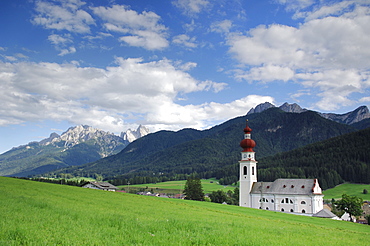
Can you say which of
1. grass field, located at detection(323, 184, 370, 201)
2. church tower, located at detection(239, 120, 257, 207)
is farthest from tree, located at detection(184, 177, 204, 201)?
grass field, located at detection(323, 184, 370, 201)

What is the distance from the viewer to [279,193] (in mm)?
85875

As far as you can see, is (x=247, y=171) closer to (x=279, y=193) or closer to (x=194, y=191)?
(x=279, y=193)

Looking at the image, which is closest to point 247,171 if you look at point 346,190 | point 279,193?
point 279,193

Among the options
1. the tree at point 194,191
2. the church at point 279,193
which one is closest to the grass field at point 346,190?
the church at point 279,193

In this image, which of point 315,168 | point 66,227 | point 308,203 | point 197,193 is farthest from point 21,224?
point 315,168

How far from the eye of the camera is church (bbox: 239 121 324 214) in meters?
81.6

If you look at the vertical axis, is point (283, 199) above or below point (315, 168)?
below

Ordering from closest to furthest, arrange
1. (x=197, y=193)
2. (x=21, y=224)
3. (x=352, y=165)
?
(x=21, y=224) < (x=197, y=193) < (x=352, y=165)

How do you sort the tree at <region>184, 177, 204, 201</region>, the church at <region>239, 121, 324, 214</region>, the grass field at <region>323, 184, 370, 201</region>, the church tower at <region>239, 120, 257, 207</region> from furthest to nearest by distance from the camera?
1. the grass field at <region>323, 184, 370, 201</region>
2. the tree at <region>184, 177, 204, 201</region>
3. the church tower at <region>239, 120, 257, 207</region>
4. the church at <region>239, 121, 324, 214</region>

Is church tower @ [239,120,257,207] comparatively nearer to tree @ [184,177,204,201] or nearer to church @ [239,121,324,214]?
church @ [239,121,324,214]

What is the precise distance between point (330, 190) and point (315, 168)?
960 inches

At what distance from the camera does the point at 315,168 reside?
180250mm

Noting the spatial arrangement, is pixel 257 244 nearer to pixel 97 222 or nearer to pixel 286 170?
pixel 97 222

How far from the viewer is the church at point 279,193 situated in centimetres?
8162
